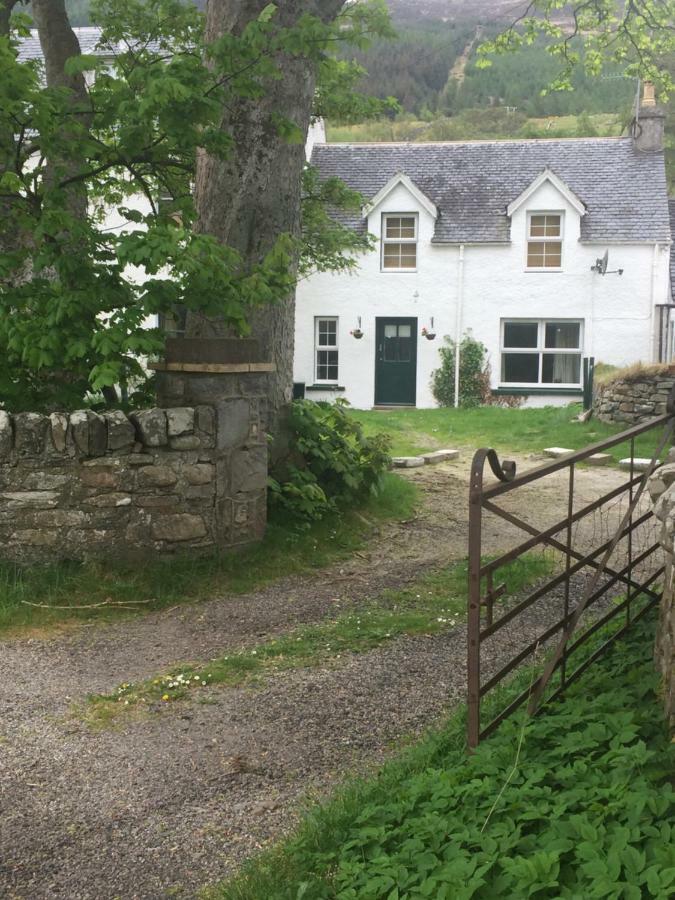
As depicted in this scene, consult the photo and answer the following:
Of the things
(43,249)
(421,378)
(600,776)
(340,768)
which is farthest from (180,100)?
(421,378)

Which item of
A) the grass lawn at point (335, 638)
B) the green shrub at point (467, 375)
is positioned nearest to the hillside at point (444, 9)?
the green shrub at point (467, 375)

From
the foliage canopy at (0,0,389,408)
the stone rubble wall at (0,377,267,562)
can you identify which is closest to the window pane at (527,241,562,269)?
the foliage canopy at (0,0,389,408)

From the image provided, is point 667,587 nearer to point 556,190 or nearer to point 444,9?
point 556,190

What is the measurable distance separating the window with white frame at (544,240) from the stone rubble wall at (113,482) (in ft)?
60.5

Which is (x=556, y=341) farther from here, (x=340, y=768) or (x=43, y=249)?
(x=340, y=768)

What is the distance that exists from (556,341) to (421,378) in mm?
3637

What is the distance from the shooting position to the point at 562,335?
24219mm

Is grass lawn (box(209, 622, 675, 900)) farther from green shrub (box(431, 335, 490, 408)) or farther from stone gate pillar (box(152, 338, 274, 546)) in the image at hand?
green shrub (box(431, 335, 490, 408))

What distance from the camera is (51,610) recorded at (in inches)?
259

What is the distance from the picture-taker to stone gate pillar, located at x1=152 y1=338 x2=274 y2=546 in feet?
24.6

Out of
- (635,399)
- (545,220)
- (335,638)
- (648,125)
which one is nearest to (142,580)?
(335,638)

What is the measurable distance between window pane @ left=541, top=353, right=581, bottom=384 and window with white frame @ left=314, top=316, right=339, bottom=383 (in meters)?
5.59

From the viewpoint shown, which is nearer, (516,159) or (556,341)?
(556,341)

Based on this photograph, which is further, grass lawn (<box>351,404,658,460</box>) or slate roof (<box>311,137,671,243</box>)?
slate roof (<box>311,137,671,243</box>)
